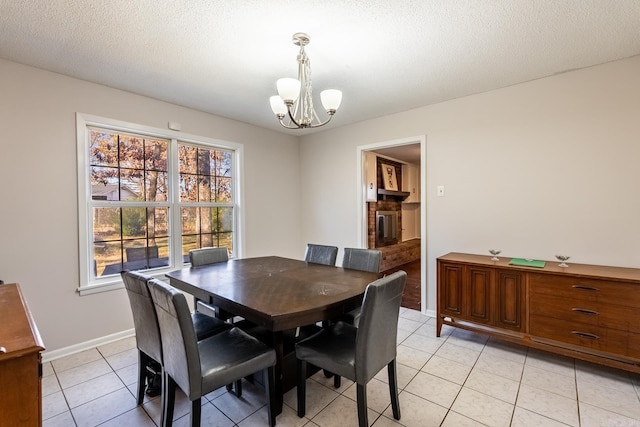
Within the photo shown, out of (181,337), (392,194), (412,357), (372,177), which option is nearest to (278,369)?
(181,337)

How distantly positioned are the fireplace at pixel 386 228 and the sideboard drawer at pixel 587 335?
3116mm

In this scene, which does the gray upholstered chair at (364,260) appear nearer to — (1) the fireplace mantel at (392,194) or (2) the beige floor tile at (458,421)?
(2) the beige floor tile at (458,421)

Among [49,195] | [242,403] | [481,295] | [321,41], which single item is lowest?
[242,403]

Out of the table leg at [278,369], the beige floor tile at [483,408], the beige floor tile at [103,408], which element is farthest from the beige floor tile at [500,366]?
the beige floor tile at [103,408]

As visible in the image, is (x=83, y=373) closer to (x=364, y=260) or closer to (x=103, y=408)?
(x=103, y=408)

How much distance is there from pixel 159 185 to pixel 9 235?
49.7 inches

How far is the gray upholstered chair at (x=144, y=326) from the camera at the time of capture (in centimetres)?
164

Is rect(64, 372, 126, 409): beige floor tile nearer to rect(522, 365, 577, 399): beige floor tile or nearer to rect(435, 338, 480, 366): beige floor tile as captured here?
rect(435, 338, 480, 366): beige floor tile

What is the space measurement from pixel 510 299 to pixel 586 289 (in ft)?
1.68

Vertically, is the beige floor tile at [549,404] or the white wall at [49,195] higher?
the white wall at [49,195]

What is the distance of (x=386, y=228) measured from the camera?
5.66 meters

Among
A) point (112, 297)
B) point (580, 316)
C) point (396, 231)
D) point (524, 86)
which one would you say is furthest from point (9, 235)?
point (396, 231)

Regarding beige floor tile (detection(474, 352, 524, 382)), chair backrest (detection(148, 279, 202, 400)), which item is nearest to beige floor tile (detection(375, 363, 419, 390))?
beige floor tile (detection(474, 352, 524, 382))

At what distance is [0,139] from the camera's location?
2281mm
